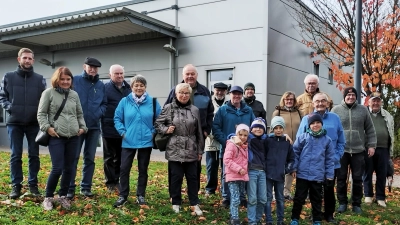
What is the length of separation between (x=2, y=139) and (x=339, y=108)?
15958mm

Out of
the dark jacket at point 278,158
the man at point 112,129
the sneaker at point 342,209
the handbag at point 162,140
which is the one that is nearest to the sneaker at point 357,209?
the sneaker at point 342,209

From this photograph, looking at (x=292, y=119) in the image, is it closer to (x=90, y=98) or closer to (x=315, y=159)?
(x=315, y=159)

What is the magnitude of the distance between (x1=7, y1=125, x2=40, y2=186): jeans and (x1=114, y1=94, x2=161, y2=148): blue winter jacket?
1.25 meters

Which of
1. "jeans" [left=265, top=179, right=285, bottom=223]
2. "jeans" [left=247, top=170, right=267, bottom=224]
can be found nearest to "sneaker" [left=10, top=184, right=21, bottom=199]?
"jeans" [left=247, top=170, right=267, bottom=224]

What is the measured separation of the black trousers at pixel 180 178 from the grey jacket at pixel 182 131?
138 millimetres

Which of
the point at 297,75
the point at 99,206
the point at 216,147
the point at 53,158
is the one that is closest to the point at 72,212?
the point at 99,206

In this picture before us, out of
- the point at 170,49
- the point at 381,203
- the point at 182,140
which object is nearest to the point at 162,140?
the point at 182,140

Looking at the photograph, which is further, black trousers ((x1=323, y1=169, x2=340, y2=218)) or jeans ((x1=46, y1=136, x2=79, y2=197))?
black trousers ((x1=323, y1=169, x2=340, y2=218))

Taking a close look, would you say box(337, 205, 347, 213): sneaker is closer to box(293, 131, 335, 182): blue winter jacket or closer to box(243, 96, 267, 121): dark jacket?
box(293, 131, 335, 182): blue winter jacket

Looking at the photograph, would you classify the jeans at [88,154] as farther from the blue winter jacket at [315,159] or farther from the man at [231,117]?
the blue winter jacket at [315,159]

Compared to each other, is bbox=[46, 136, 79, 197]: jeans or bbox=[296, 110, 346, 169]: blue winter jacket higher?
bbox=[296, 110, 346, 169]: blue winter jacket

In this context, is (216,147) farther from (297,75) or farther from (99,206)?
(297,75)

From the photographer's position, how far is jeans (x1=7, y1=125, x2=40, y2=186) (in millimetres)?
5367

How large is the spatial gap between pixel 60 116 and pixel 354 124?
4.33m
